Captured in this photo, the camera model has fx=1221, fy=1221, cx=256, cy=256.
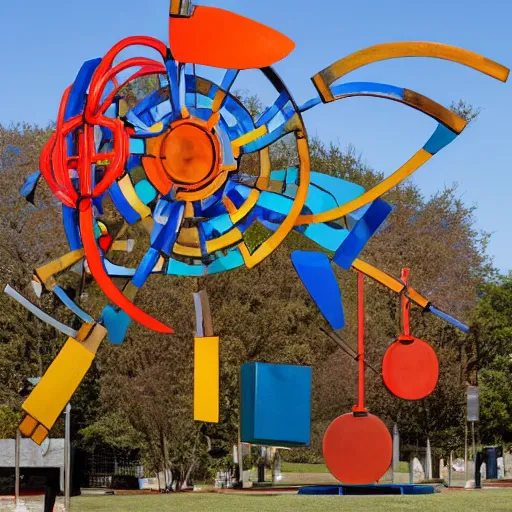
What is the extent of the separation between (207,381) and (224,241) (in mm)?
1523

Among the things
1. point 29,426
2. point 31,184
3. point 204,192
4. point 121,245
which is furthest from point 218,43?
point 29,426

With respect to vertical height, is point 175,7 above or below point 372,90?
above

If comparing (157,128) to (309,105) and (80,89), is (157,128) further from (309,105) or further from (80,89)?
(309,105)

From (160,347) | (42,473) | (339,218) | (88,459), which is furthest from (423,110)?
(88,459)

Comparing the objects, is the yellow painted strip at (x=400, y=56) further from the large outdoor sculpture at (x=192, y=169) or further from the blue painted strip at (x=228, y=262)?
the blue painted strip at (x=228, y=262)

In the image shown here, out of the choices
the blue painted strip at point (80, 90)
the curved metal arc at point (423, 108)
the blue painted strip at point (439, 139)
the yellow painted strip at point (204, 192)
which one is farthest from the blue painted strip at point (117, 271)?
the blue painted strip at point (439, 139)

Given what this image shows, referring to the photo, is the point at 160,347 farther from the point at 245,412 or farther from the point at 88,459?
the point at 245,412

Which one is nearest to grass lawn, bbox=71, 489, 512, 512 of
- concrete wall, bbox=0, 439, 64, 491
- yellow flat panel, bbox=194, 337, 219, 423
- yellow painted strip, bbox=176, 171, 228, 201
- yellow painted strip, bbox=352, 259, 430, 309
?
concrete wall, bbox=0, 439, 64, 491

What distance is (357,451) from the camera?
46.2ft

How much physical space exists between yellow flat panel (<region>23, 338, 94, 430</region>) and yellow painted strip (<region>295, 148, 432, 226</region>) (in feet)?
9.31

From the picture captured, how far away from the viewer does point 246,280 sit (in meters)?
27.8

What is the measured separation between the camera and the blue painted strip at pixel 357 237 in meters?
13.5

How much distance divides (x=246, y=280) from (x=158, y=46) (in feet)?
49.6

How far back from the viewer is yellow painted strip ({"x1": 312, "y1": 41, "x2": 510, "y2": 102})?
12.8 meters
